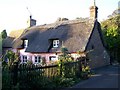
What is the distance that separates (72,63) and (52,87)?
5.36 meters

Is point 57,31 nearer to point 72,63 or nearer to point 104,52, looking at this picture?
point 104,52

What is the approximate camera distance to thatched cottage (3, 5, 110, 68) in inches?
1097

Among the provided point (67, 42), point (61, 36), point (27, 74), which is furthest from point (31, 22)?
point (27, 74)

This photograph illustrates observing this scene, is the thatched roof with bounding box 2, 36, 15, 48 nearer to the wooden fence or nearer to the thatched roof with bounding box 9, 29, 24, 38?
the thatched roof with bounding box 9, 29, 24, 38

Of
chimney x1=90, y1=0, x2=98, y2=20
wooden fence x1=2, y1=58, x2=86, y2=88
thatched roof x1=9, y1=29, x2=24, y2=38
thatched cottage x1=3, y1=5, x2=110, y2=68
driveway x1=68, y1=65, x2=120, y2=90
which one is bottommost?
driveway x1=68, y1=65, x2=120, y2=90

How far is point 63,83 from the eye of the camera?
47.6 ft

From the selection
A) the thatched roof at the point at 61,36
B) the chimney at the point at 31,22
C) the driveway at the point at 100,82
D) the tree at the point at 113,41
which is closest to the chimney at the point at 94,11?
the thatched roof at the point at 61,36

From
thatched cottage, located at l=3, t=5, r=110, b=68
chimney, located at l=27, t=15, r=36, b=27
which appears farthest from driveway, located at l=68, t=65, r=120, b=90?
chimney, located at l=27, t=15, r=36, b=27

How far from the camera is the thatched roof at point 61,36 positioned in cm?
2814

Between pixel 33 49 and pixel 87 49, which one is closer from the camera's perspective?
pixel 87 49

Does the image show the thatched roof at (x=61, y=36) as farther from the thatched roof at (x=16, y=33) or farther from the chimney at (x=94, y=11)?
the thatched roof at (x=16, y=33)

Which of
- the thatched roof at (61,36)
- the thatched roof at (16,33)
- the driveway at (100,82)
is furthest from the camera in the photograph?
the thatched roof at (16,33)

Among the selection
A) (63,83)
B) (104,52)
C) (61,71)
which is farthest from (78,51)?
(63,83)

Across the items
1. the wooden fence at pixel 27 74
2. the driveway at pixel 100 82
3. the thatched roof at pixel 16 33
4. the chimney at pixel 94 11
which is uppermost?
the chimney at pixel 94 11
